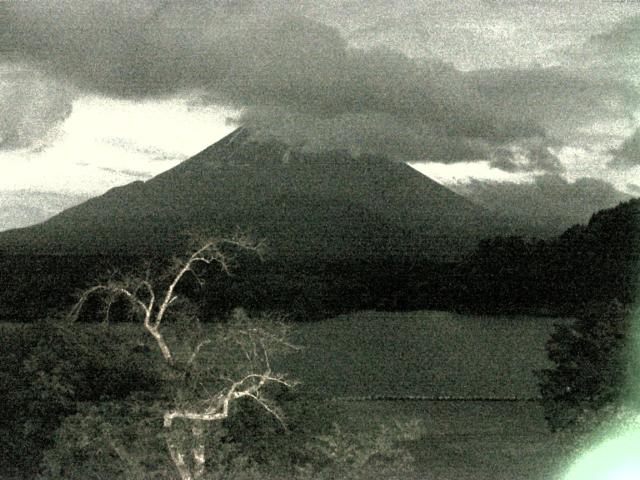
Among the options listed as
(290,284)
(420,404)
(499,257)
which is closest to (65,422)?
(420,404)

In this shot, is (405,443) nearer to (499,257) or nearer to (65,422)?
(65,422)

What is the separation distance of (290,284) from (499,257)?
840cm

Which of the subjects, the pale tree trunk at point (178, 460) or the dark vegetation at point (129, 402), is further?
the dark vegetation at point (129, 402)

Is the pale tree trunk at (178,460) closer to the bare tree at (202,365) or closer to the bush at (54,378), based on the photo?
the bare tree at (202,365)

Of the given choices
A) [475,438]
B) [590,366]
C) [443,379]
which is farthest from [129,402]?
[443,379]

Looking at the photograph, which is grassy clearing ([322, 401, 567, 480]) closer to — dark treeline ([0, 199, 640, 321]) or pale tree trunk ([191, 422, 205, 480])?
pale tree trunk ([191, 422, 205, 480])

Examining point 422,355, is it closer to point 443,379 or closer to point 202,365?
point 443,379

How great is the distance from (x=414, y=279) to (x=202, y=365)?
18.0m

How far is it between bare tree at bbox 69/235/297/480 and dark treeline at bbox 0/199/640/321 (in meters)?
9.09

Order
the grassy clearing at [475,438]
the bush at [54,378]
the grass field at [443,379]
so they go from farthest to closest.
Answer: the grass field at [443,379] → the grassy clearing at [475,438] → the bush at [54,378]

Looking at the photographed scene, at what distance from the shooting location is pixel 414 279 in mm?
26375

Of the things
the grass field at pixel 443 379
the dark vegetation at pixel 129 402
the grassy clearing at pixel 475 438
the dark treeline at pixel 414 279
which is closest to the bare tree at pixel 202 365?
the dark vegetation at pixel 129 402

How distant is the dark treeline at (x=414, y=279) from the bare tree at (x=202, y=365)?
29.8 ft

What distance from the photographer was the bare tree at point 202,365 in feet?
25.2
